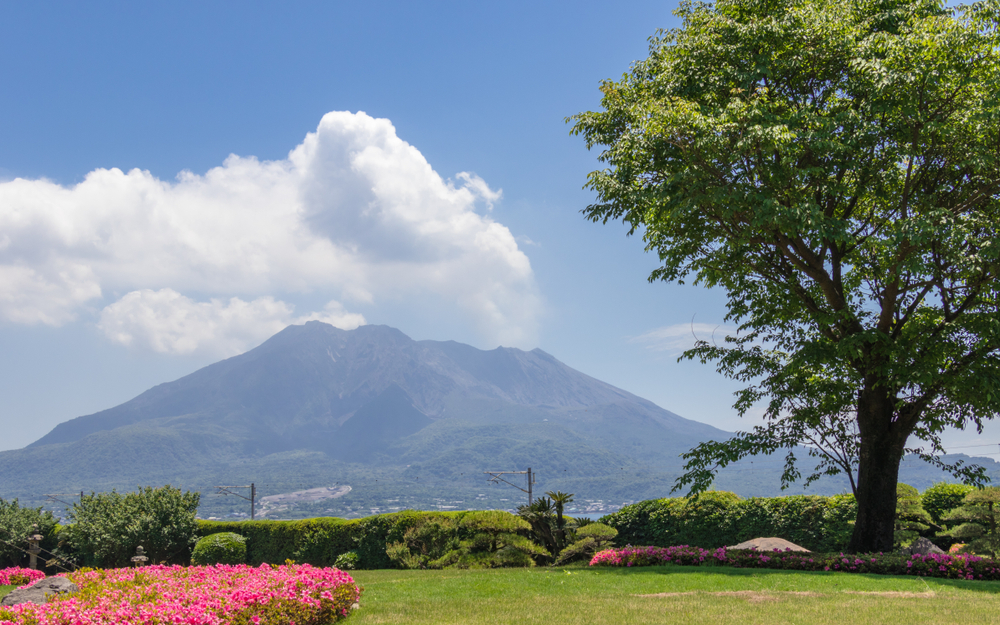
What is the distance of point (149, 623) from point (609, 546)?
1565cm

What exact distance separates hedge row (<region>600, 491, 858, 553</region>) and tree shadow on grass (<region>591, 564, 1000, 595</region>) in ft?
17.7

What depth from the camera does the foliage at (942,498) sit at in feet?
59.7

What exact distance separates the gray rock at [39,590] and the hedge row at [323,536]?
36.8 ft

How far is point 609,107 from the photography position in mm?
17109

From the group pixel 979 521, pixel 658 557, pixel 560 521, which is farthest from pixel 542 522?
pixel 979 521

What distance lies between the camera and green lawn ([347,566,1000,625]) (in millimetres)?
9383

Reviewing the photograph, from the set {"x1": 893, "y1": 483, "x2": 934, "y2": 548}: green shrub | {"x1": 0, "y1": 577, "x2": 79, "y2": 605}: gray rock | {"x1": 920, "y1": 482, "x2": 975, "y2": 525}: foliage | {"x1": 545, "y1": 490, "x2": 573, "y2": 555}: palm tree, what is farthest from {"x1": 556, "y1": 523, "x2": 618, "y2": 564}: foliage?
{"x1": 0, "y1": 577, "x2": 79, "y2": 605}: gray rock

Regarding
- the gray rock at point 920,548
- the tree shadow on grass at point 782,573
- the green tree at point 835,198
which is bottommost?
the tree shadow on grass at point 782,573

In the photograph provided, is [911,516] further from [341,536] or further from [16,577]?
[16,577]

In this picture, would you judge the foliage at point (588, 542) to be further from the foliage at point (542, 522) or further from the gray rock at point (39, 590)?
the gray rock at point (39, 590)

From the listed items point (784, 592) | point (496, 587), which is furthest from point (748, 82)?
point (496, 587)

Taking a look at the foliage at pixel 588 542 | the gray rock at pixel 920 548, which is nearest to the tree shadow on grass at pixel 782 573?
the gray rock at pixel 920 548

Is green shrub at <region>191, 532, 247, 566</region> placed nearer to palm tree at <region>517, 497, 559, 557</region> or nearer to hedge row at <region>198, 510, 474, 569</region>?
hedge row at <region>198, 510, 474, 569</region>

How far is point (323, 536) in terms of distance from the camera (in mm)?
24578
